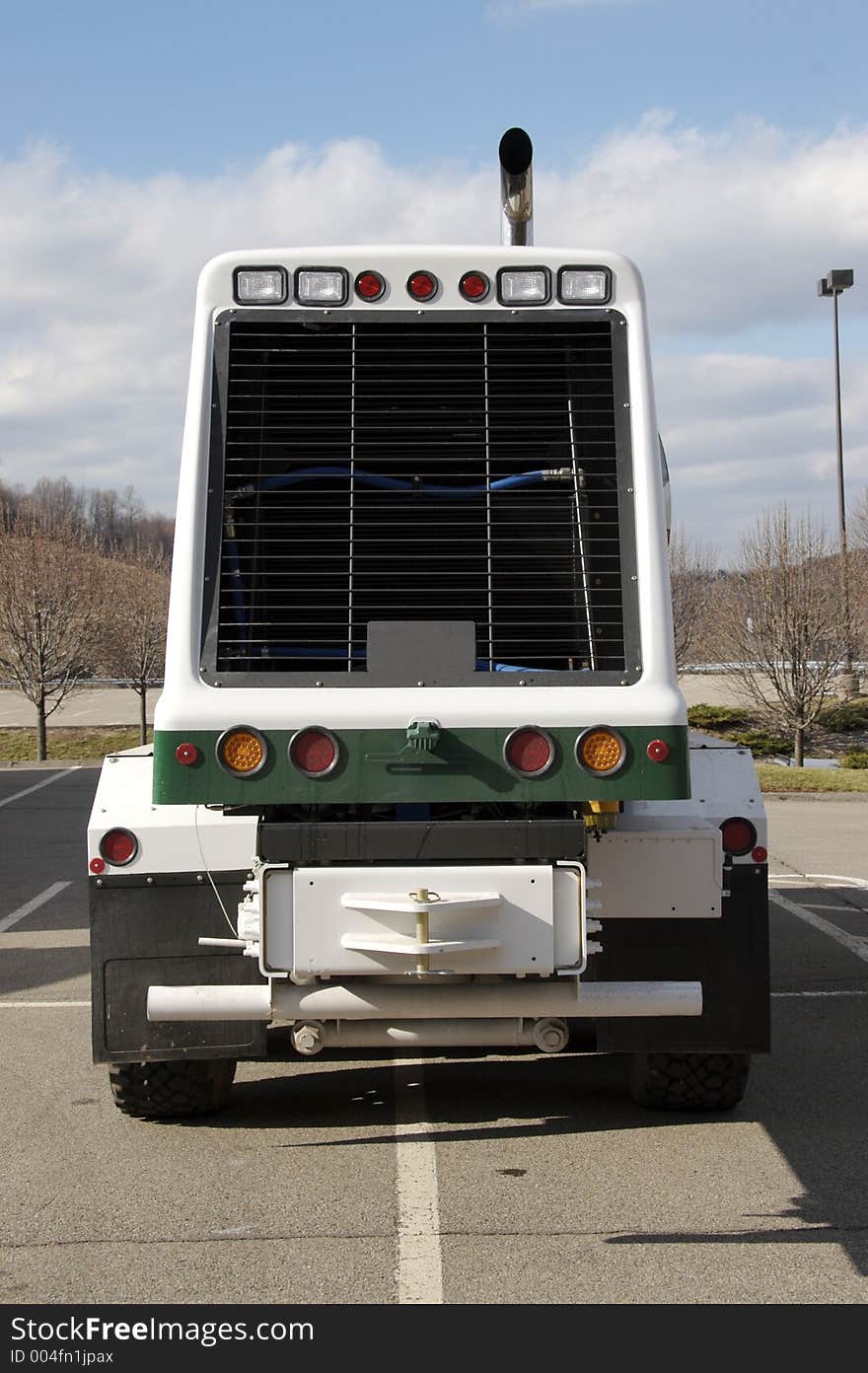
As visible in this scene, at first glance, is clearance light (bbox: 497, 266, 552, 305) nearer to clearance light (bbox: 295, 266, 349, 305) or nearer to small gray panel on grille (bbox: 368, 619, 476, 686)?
clearance light (bbox: 295, 266, 349, 305)

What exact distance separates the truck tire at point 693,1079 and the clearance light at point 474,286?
2.95 meters

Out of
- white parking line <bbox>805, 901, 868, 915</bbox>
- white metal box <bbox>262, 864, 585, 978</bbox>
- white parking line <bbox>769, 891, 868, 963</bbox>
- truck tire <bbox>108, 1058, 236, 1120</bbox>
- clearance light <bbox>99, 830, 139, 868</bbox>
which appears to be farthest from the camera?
white parking line <bbox>805, 901, 868, 915</bbox>

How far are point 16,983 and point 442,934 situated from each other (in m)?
4.93

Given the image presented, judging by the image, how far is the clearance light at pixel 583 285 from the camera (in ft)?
17.6

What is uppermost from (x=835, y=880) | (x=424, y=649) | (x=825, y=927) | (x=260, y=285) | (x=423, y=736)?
(x=260, y=285)

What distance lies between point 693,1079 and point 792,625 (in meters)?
20.2

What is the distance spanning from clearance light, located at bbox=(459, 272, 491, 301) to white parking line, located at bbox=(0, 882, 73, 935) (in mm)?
6777

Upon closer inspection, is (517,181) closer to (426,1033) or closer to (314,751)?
(314,751)

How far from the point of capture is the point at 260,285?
5355 millimetres

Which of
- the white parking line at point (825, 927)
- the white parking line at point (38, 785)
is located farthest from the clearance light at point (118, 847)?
the white parking line at point (38, 785)

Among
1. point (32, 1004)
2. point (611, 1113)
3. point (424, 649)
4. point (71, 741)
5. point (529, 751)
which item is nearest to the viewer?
point (529, 751)

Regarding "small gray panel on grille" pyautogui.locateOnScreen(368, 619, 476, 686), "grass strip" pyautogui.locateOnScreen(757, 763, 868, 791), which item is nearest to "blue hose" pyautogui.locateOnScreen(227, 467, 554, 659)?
"small gray panel on grille" pyautogui.locateOnScreen(368, 619, 476, 686)

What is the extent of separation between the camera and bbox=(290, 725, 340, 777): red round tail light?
4805 millimetres

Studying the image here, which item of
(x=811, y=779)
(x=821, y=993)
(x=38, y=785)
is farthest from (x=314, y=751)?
(x=38, y=785)
